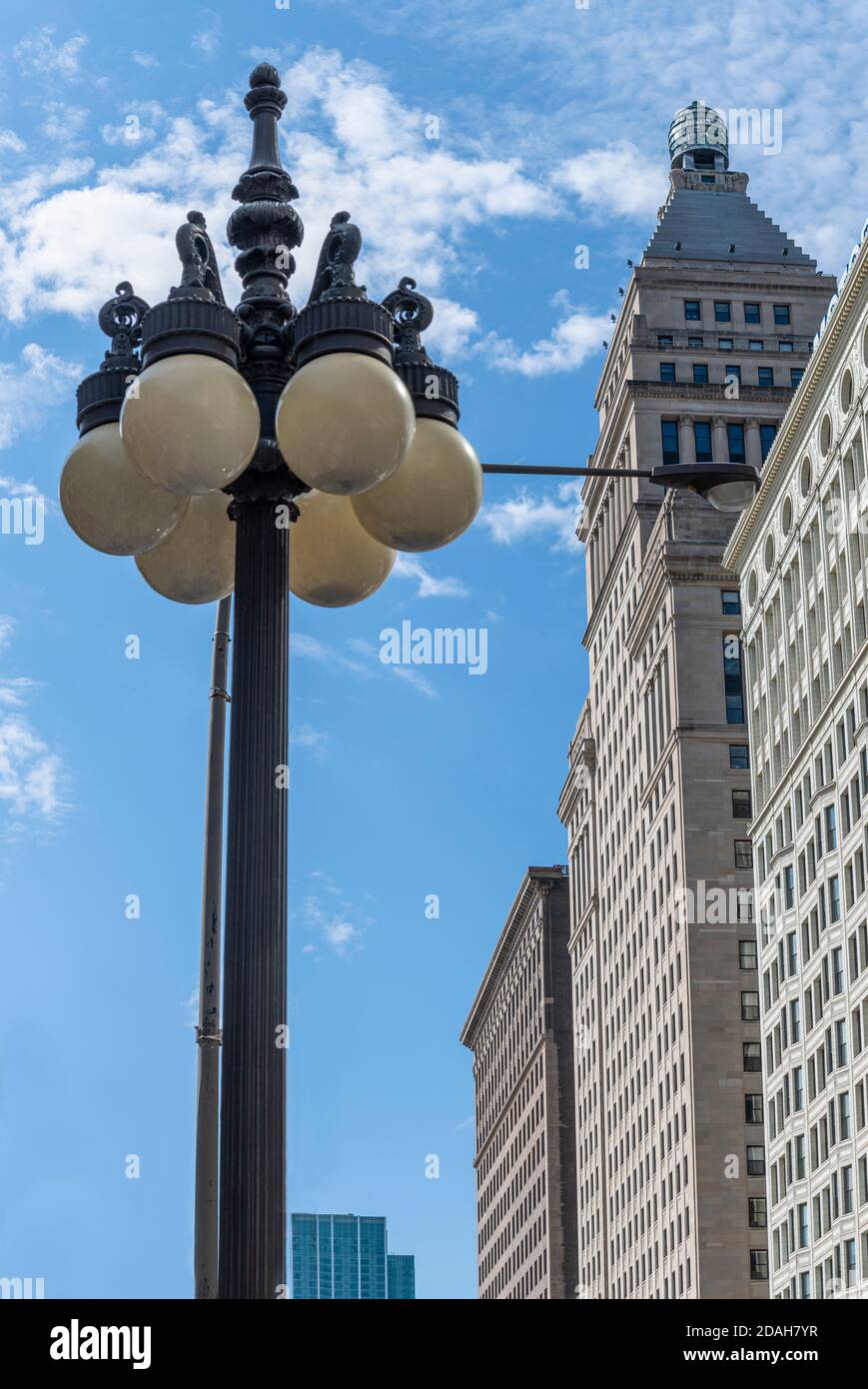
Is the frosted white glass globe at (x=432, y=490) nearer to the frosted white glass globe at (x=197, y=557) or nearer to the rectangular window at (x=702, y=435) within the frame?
the frosted white glass globe at (x=197, y=557)

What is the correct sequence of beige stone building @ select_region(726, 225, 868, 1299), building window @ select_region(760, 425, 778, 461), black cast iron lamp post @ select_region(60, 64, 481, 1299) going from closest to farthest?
black cast iron lamp post @ select_region(60, 64, 481, 1299)
beige stone building @ select_region(726, 225, 868, 1299)
building window @ select_region(760, 425, 778, 461)

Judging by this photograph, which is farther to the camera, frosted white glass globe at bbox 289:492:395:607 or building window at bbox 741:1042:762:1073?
building window at bbox 741:1042:762:1073

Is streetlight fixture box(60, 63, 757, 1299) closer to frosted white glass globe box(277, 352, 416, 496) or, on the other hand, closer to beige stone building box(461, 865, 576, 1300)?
frosted white glass globe box(277, 352, 416, 496)

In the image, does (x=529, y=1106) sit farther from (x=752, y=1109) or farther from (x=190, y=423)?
(x=190, y=423)

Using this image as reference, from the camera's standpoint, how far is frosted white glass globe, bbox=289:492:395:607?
34.4ft

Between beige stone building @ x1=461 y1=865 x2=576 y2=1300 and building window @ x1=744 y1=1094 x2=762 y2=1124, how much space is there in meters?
33.4

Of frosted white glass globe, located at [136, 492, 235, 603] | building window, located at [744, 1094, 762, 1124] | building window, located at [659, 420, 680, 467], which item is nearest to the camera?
frosted white glass globe, located at [136, 492, 235, 603]

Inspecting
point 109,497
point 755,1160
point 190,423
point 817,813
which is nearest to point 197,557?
point 109,497

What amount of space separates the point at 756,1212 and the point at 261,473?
8199cm

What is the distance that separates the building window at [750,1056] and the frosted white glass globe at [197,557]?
3202 inches

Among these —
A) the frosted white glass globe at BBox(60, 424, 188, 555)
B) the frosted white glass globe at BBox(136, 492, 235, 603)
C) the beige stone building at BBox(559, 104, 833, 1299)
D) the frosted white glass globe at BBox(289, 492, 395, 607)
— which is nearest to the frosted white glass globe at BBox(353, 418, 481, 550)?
the frosted white glass globe at BBox(289, 492, 395, 607)

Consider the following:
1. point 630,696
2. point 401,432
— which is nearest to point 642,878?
point 630,696
